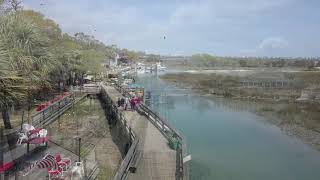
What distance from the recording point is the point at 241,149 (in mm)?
35625

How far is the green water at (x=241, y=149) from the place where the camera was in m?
28.0

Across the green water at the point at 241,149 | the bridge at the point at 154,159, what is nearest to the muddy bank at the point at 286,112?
the green water at the point at 241,149

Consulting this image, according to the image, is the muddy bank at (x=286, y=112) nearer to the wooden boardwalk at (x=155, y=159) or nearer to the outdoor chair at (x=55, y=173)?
the wooden boardwalk at (x=155, y=159)

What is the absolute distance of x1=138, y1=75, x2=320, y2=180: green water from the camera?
91.8 feet

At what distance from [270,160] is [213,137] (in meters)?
9.41

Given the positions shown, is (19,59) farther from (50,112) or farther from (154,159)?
(50,112)

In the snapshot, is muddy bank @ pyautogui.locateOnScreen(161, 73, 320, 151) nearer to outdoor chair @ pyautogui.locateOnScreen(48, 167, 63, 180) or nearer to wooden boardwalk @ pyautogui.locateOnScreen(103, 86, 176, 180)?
wooden boardwalk @ pyautogui.locateOnScreen(103, 86, 176, 180)

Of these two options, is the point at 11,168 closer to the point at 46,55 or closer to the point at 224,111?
the point at 46,55

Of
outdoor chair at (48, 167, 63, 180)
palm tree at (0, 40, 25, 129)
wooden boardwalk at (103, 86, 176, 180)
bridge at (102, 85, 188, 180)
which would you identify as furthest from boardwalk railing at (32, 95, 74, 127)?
palm tree at (0, 40, 25, 129)

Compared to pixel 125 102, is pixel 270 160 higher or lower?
lower

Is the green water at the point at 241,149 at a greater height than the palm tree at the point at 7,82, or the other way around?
the palm tree at the point at 7,82

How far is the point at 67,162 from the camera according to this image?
1964 cm

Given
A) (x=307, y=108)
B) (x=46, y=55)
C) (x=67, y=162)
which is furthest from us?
(x=307, y=108)

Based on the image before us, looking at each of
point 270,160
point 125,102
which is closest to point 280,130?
point 270,160
